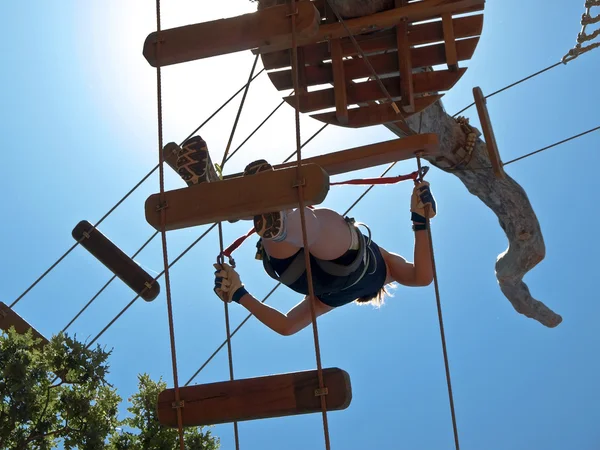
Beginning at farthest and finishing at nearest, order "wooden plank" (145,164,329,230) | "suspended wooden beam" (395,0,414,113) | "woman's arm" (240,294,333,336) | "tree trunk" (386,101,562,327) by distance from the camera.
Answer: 1. "tree trunk" (386,101,562,327)
2. "suspended wooden beam" (395,0,414,113)
3. "woman's arm" (240,294,333,336)
4. "wooden plank" (145,164,329,230)

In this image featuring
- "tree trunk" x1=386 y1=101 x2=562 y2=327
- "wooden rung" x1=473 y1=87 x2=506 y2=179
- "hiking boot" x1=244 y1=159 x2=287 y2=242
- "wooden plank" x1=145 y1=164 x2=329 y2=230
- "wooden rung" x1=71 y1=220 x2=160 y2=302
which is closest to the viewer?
"wooden plank" x1=145 y1=164 x2=329 y2=230

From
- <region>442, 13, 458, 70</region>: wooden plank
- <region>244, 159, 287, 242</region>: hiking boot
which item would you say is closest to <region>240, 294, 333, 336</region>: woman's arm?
<region>244, 159, 287, 242</region>: hiking boot

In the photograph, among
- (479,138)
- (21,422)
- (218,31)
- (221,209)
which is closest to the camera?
(221,209)

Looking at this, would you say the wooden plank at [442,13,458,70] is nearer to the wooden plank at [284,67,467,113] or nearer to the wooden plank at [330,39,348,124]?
the wooden plank at [284,67,467,113]

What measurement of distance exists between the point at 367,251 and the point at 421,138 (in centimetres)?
54

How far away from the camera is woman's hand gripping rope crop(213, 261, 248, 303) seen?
117 inches

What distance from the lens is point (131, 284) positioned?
431cm

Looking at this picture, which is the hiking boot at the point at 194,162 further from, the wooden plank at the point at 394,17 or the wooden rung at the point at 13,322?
the wooden rung at the point at 13,322

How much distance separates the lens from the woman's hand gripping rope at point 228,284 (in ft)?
9.72

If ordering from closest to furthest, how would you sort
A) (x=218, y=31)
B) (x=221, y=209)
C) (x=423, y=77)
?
(x=221, y=209), (x=218, y=31), (x=423, y=77)

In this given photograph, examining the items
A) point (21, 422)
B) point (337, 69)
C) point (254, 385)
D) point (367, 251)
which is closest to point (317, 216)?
point (367, 251)

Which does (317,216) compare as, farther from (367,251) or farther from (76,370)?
(76,370)

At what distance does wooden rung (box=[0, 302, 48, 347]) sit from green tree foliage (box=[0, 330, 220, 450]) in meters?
0.12

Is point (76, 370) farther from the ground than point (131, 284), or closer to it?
closer to it
